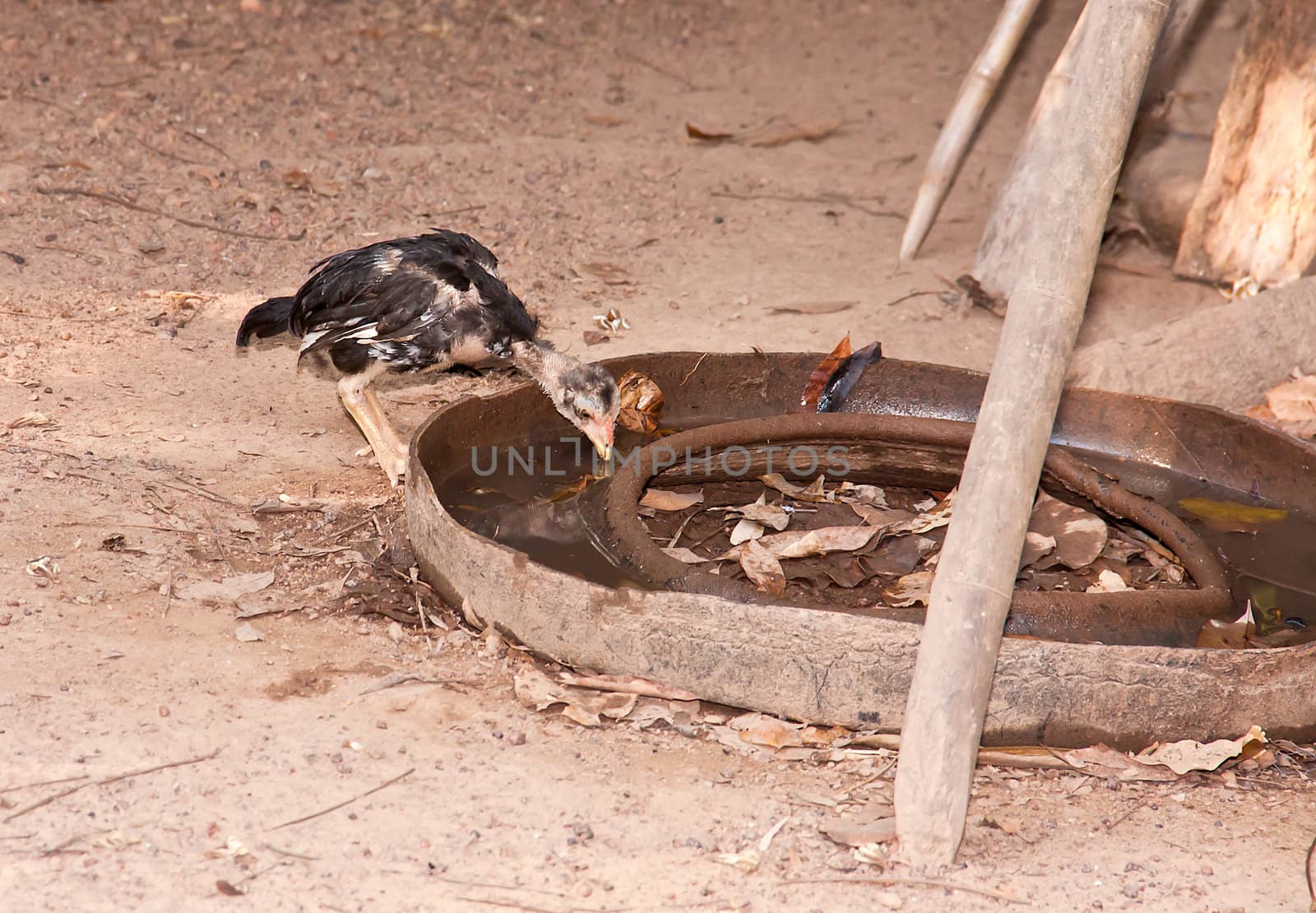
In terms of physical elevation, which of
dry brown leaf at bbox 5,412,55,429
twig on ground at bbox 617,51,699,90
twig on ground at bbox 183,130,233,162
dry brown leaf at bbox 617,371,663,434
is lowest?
dry brown leaf at bbox 5,412,55,429

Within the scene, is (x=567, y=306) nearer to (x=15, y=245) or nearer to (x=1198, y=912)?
(x=15, y=245)

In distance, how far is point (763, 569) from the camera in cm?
425

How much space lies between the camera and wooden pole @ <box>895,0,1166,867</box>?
3105 millimetres

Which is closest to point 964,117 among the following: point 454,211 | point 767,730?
point 454,211

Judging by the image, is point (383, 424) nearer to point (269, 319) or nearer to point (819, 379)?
point (269, 319)

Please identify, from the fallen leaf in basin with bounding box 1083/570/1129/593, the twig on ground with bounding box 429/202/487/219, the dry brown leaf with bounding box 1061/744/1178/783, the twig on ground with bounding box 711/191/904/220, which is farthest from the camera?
the twig on ground with bounding box 711/191/904/220

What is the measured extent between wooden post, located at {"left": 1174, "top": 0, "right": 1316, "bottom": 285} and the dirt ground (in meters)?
0.33

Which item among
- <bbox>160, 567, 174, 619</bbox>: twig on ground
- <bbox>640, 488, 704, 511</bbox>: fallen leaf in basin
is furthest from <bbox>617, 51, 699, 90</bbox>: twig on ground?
<bbox>160, 567, 174, 619</bbox>: twig on ground

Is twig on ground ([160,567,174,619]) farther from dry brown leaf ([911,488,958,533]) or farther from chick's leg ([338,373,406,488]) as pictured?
dry brown leaf ([911,488,958,533])

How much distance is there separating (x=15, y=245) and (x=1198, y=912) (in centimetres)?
593

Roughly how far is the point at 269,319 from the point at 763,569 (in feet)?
7.68

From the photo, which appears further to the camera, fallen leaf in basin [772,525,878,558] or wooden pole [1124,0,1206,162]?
wooden pole [1124,0,1206,162]

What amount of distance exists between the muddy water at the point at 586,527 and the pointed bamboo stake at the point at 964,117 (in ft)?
7.83

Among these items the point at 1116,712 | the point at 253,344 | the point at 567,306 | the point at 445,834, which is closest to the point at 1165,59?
the point at 567,306
